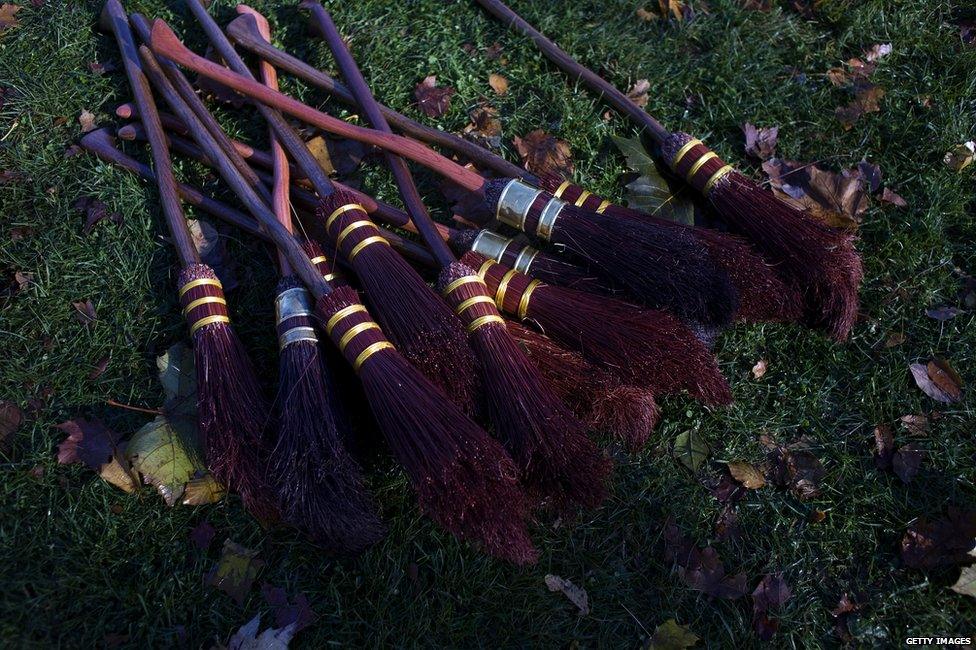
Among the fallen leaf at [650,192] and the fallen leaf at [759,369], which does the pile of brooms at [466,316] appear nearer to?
the fallen leaf at [650,192]

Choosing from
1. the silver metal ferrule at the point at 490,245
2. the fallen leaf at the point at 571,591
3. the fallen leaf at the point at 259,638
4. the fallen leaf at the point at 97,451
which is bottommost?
the fallen leaf at the point at 259,638

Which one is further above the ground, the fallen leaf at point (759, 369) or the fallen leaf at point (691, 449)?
the fallen leaf at point (759, 369)

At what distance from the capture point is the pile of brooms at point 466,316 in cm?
256

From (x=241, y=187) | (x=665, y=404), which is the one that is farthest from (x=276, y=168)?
(x=665, y=404)

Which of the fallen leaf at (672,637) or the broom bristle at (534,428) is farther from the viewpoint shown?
the fallen leaf at (672,637)

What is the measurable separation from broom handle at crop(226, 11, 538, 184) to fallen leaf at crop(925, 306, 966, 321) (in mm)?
1825

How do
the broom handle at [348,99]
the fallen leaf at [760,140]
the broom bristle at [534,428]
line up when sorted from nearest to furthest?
the broom bristle at [534,428]
the broom handle at [348,99]
the fallen leaf at [760,140]

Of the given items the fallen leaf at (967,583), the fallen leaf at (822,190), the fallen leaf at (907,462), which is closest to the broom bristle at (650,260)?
the fallen leaf at (907,462)

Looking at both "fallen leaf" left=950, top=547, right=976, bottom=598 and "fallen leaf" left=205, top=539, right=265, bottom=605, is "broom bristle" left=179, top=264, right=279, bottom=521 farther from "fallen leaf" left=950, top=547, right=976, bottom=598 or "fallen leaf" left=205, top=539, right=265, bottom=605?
"fallen leaf" left=950, top=547, right=976, bottom=598

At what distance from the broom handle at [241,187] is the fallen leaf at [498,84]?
1.39m

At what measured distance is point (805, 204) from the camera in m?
3.63

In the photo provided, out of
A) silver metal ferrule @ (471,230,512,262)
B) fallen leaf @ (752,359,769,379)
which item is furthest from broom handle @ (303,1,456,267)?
fallen leaf @ (752,359,769,379)

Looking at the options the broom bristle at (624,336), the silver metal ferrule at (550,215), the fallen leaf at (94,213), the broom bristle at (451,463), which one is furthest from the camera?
the fallen leaf at (94,213)

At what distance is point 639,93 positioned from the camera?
155 inches
